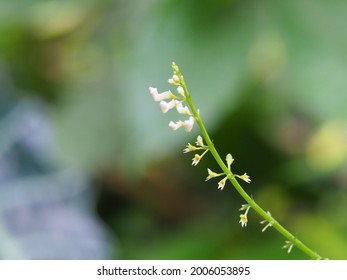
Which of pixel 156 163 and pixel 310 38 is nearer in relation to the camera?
pixel 310 38

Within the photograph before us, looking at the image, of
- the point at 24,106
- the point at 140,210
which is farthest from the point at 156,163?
the point at 24,106

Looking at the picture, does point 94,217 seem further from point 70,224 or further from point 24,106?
point 24,106

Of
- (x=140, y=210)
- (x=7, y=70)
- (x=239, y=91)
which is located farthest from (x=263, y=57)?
(x=7, y=70)

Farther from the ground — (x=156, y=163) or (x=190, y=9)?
(x=190, y=9)

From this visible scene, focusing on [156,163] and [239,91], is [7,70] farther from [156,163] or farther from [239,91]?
[239,91]

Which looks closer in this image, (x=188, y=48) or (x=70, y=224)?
(x=188, y=48)

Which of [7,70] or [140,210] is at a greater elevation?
[7,70]
